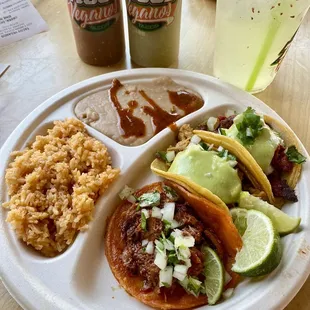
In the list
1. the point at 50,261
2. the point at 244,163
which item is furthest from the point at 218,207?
the point at 50,261

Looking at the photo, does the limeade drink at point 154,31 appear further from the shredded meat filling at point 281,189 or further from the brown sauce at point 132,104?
the shredded meat filling at point 281,189

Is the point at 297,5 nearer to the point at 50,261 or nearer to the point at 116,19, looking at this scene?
the point at 116,19

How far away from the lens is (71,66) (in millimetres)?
2256

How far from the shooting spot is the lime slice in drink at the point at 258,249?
47.6 inches

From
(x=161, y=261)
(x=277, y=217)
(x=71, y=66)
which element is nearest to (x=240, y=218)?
(x=277, y=217)

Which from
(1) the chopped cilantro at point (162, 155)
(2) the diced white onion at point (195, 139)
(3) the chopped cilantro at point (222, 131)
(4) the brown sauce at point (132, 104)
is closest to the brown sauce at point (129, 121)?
(4) the brown sauce at point (132, 104)

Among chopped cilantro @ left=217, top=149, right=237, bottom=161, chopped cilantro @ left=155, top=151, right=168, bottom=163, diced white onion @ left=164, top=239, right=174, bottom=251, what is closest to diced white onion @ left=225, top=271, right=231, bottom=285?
diced white onion @ left=164, top=239, right=174, bottom=251

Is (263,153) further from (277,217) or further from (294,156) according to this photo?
(277,217)

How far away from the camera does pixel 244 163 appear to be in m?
1.50

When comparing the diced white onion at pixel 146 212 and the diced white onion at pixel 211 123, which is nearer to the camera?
the diced white onion at pixel 146 212

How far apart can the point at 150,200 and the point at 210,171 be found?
0.27 meters

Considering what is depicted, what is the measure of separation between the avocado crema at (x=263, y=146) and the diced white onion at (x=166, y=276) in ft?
1.92

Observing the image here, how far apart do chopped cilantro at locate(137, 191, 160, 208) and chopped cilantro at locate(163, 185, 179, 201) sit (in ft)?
0.13

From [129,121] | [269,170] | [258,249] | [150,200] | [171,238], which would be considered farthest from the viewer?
[129,121]
